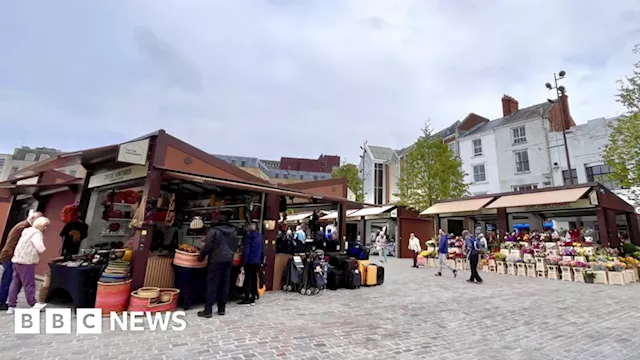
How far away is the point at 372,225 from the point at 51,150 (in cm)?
5764

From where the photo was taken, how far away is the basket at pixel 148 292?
16.6 feet

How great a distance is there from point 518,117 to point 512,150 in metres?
2.88

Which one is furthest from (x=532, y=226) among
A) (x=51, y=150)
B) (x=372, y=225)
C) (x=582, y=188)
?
(x=51, y=150)

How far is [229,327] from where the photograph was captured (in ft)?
14.8

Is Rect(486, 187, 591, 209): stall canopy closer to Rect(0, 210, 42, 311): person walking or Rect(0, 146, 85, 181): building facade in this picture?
Rect(0, 210, 42, 311): person walking

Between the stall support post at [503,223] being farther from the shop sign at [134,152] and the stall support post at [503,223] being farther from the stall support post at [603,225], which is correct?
the shop sign at [134,152]

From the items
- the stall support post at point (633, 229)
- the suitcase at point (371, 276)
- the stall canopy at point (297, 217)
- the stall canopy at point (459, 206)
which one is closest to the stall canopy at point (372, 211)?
the stall canopy at point (459, 206)

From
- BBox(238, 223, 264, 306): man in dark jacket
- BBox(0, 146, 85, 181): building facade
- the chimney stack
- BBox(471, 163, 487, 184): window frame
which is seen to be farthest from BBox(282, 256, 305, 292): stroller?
BBox(0, 146, 85, 181): building facade

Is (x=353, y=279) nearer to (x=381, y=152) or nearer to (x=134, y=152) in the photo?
(x=134, y=152)

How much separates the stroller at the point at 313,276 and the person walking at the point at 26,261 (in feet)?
16.1

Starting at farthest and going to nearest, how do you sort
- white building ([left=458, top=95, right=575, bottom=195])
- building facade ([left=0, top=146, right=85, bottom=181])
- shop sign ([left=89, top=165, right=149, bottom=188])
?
building facade ([left=0, top=146, right=85, bottom=181]) < white building ([left=458, top=95, right=575, bottom=195]) < shop sign ([left=89, top=165, right=149, bottom=188])

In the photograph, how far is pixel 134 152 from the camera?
19.0 feet

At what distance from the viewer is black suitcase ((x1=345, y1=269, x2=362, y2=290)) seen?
812 cm

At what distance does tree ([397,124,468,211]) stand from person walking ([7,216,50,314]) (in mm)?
17259
